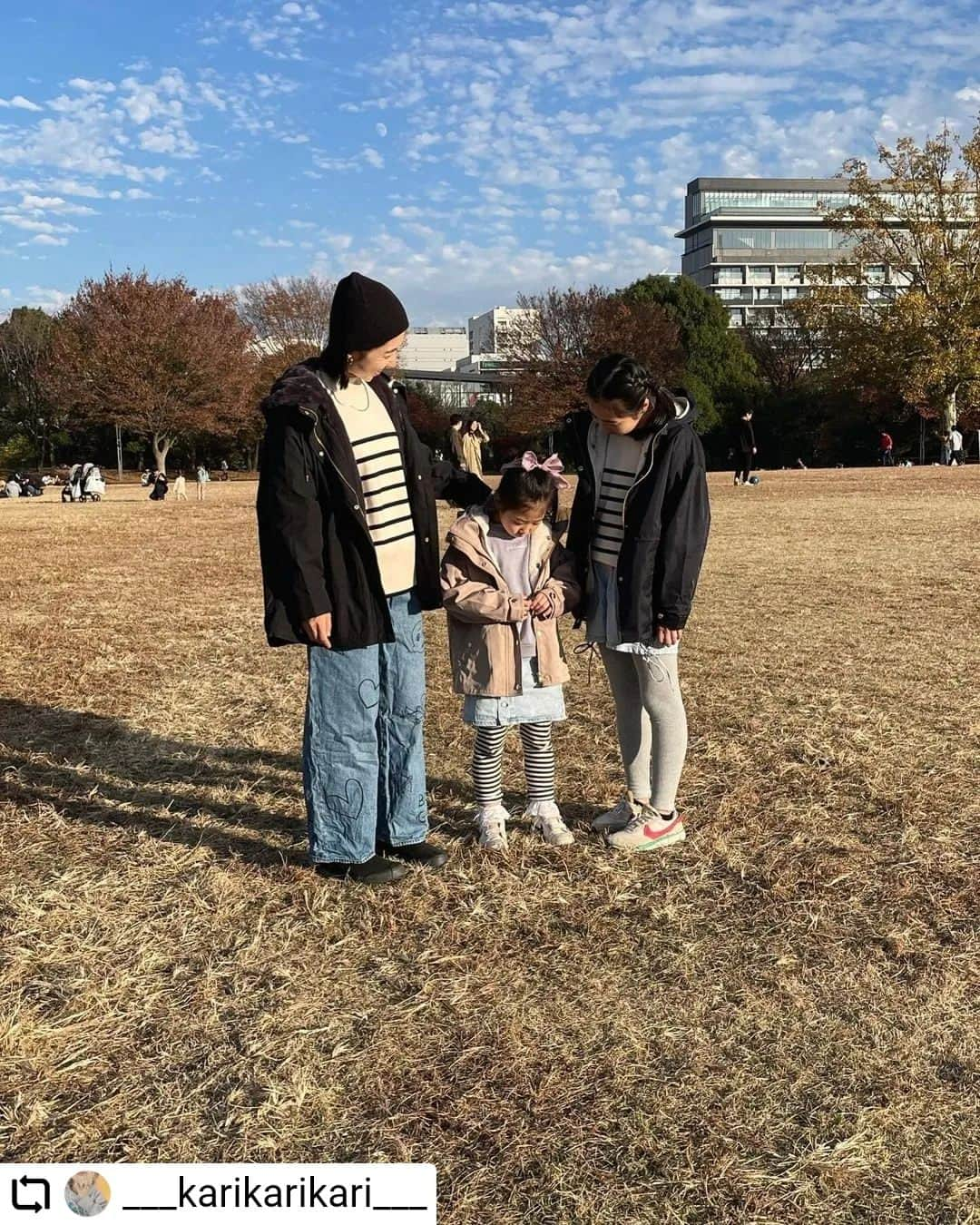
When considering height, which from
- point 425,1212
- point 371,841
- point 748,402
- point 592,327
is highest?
point 592,327

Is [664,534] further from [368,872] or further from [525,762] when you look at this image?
[368,872]

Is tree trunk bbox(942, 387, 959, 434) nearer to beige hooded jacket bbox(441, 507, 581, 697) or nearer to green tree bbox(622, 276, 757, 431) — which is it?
green tree bbox(622, 276, 757, 431)

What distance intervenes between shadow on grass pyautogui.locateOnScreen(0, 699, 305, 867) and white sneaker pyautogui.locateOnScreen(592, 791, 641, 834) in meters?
1.02

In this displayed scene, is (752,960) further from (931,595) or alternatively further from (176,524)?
(176,524)

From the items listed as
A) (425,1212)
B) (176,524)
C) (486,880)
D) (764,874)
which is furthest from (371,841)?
(176,524)

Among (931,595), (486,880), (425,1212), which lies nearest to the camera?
(425,1212)

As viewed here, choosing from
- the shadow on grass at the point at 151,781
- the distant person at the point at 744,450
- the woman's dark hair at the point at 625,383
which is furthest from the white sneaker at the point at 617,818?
the distant person at the point at 744,450

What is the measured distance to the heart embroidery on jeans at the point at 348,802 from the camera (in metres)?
3.12

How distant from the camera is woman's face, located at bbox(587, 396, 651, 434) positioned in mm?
3072

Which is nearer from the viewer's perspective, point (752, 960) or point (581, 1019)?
point (581, 1019)

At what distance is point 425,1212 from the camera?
181 cm

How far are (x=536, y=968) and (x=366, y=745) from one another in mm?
853

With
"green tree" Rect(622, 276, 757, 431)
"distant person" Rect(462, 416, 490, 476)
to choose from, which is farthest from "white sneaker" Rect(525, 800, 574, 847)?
"green tree" Rect(622, 276, 757, 431)

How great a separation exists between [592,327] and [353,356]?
4213 centimetres
